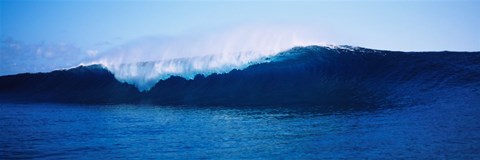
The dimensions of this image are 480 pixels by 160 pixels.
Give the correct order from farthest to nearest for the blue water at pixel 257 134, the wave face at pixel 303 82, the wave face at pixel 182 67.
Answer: the wave face at pixel 182 67, the wave face at pixel 303 82, the blue water at pixel 257 134

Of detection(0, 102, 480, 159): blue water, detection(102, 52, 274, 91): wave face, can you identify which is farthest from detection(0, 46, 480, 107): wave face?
detection(0, 102, 480, 159): blue water

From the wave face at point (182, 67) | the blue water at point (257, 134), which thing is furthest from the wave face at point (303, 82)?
the blue water at point (257, 134)

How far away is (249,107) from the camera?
1111 centimetres

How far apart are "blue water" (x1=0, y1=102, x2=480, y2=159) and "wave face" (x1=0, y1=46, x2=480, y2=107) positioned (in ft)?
5.25

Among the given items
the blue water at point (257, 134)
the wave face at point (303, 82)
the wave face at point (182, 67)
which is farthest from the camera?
the wave face at point (182, 67)

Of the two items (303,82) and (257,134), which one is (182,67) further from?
(257,134)

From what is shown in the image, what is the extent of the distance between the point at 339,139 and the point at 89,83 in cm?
1337

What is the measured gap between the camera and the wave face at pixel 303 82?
1076 cm

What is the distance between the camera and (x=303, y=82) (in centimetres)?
1328

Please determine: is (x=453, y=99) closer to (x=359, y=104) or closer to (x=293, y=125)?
(x=359, y=104)

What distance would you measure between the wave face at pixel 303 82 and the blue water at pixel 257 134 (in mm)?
1601

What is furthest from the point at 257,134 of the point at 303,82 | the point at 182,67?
the point at 182,67

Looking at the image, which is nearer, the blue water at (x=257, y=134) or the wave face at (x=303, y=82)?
the blue water at (x=257, y=134)

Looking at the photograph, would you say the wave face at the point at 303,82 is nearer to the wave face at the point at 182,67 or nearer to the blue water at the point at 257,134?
the wave face at the point at 182,67
